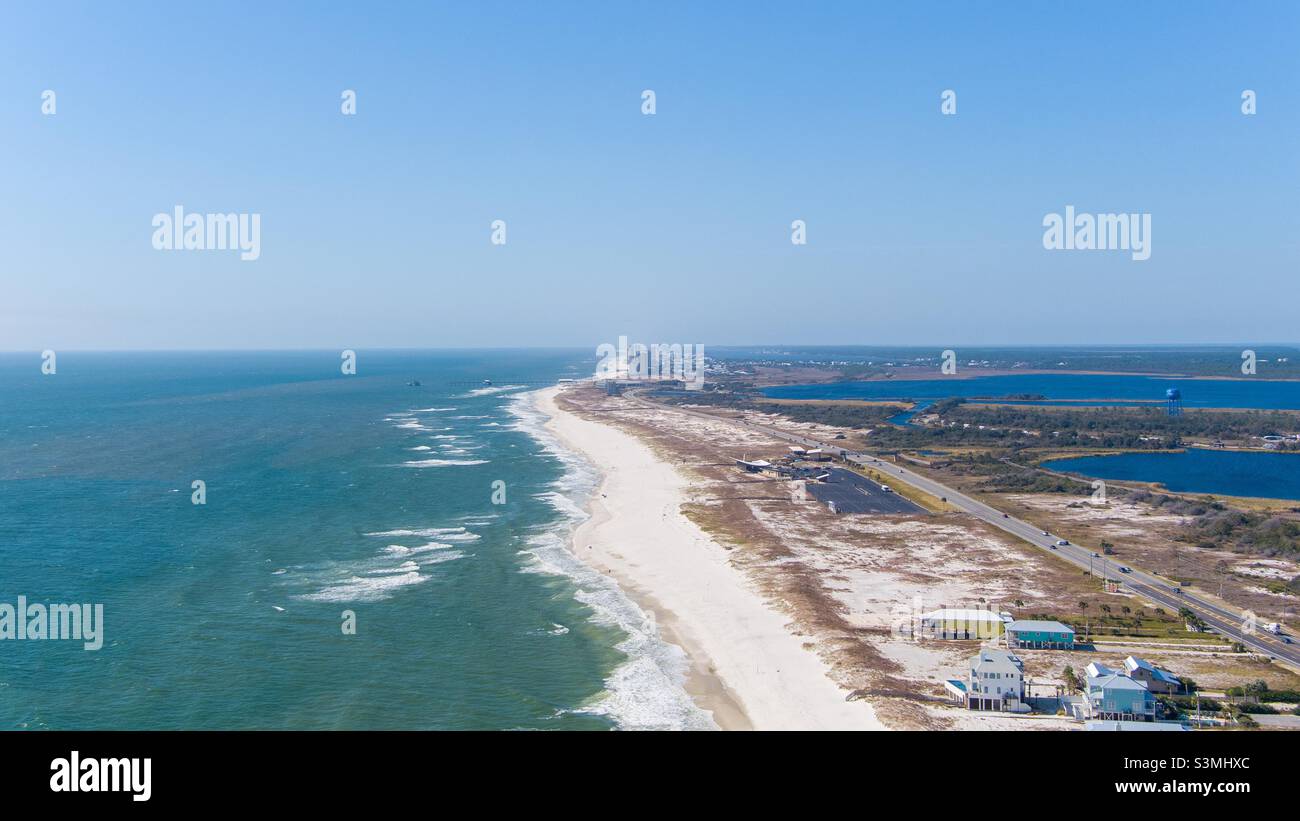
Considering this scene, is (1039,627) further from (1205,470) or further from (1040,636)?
(1205,470)

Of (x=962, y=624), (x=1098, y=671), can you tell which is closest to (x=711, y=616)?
(x=962, y=624)

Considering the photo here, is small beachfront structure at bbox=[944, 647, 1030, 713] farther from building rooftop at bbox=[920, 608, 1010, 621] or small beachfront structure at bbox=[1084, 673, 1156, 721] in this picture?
building rooftop at bbox=[920, 608, 1010, 621]

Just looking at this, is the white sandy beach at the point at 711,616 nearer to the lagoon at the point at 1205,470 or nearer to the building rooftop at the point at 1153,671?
the building rooftop at the point at 1153,671

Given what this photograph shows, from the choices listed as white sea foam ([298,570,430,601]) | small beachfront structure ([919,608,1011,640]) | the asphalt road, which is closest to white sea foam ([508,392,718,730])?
white sea foam ([298,570,430,601])

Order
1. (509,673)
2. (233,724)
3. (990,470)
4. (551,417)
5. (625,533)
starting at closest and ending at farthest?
(233,724)
(509,673)
(625,533)
(990,470)
(551,417)

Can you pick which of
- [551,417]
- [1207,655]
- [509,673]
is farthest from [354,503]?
[551,417]
